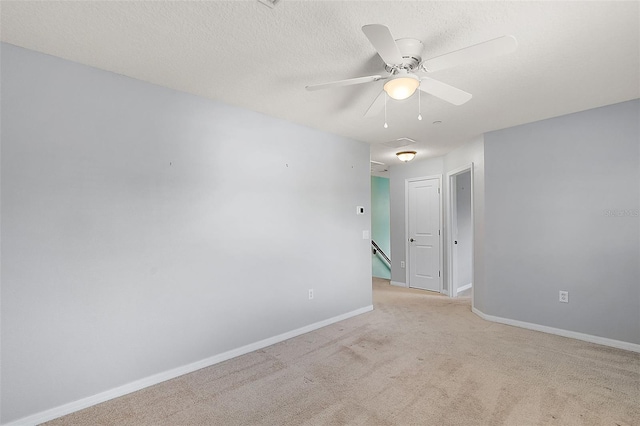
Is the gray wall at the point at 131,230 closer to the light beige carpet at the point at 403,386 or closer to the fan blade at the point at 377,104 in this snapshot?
the light beige carpet at the point at 403,386

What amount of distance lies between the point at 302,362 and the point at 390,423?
108 cm

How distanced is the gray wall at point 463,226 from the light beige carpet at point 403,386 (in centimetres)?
230

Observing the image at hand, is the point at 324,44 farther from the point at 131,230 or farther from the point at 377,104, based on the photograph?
the point at 131,230

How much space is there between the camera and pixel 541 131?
3.64 m

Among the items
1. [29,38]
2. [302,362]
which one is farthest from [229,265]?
[29,38]

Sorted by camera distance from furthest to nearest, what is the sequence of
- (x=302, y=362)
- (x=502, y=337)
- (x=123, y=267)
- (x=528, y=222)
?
(x=528, y=222)
(x=502, y=337)
(x=302, y=362)
(x=123, y=267)

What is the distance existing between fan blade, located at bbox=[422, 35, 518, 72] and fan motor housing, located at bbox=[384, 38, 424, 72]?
0.19 m

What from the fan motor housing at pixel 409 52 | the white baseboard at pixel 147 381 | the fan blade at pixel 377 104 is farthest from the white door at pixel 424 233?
the fan motor housing at pixel 409 52

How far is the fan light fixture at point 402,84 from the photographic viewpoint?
6.42ft

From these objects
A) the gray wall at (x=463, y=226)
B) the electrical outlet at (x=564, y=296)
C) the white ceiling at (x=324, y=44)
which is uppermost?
the white ceiling at (x=324, y=44)

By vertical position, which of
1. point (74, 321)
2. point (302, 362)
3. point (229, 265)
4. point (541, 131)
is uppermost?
point (541, 131)

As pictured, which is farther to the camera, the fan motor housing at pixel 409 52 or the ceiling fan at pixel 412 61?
the fan motor housing at pixel 409 52

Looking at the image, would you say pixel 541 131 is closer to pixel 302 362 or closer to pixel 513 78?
pixel 513 78

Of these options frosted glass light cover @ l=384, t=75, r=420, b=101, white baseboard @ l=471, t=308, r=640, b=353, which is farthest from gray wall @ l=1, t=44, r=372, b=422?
white baseboard @ l=471, t=308, r=640, b=353
